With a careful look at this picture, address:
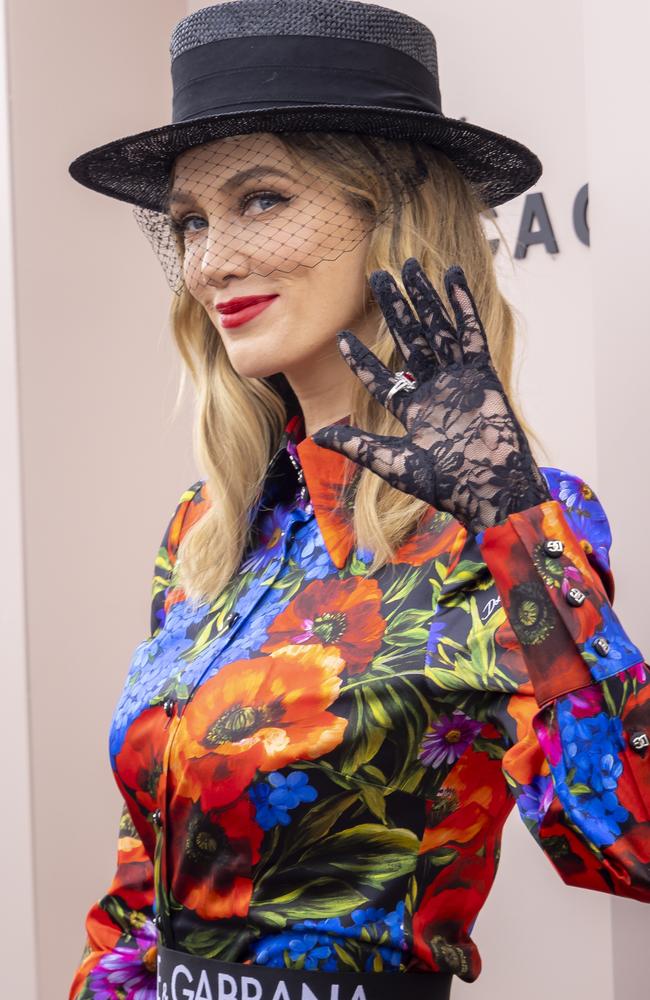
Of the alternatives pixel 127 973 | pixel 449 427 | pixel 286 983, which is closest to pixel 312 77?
pixel 449 427

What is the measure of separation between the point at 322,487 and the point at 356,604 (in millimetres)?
191

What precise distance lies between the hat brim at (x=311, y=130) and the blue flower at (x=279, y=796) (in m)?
0.72

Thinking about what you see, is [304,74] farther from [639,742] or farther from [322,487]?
[639,742]

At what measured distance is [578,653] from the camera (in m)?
1.05

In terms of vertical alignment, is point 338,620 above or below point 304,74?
below

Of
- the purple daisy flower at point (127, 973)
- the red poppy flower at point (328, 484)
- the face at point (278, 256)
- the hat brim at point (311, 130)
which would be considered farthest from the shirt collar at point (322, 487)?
the purple daisy flower at point (127, 973)

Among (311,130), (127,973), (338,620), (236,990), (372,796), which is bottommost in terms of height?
(127,973)

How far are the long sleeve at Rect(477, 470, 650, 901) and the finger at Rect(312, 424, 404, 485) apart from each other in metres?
0.11

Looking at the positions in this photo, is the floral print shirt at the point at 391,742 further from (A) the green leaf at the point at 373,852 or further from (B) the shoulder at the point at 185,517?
(B) the shoulder at the point at 185,517

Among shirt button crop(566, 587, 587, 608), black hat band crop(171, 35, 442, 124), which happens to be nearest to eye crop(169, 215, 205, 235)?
black hat band crop(171, 35, 442, 124)

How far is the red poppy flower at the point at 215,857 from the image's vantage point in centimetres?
132

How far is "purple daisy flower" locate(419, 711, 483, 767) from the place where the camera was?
1265mm

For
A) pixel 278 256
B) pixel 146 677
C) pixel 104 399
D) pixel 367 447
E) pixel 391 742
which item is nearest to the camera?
pixel 367 447

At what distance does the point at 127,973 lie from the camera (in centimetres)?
158
